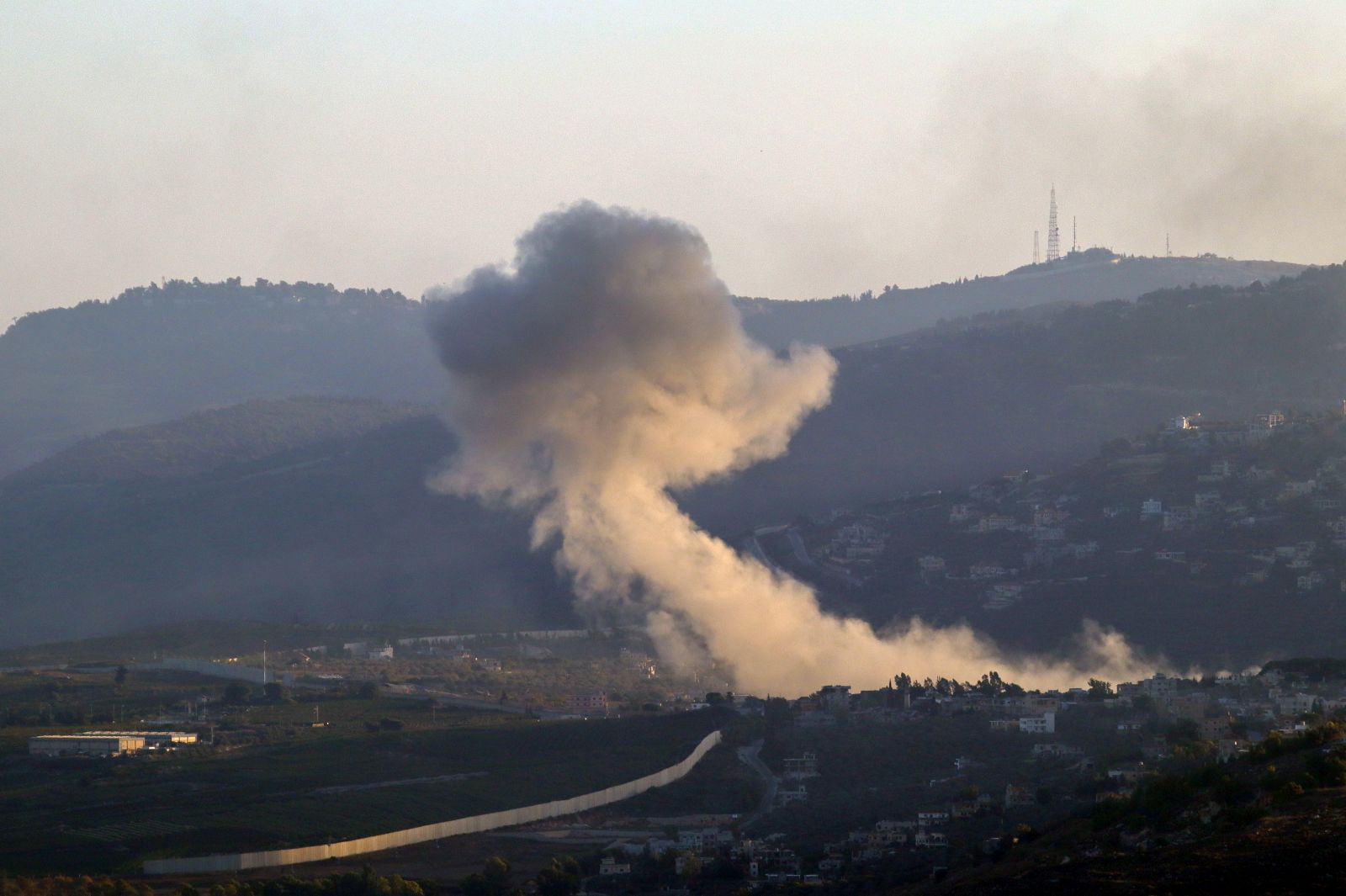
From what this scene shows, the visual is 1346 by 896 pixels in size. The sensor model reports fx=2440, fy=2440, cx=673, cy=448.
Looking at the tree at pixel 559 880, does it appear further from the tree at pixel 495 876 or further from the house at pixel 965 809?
the house at pixel 965 809

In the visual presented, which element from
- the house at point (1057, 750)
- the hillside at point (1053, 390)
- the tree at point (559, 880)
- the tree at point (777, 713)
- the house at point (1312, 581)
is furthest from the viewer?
the hillside at point (1053, 390)

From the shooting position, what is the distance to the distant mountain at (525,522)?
499ft

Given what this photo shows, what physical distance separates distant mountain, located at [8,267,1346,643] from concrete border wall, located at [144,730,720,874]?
56751 millimetres

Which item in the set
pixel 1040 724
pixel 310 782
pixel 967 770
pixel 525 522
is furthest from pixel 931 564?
pixel 310 782

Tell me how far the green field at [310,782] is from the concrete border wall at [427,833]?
0.64 m

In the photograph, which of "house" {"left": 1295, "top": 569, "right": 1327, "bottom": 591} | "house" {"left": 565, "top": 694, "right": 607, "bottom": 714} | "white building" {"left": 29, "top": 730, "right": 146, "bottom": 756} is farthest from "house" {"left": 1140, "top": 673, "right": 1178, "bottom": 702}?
"white building" {"left": 29, "top": 730, "right": 146, "bottom": 756}

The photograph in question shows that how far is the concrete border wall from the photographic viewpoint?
2448 inches

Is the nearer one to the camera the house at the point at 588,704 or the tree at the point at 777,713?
the tree at the point at 777,713

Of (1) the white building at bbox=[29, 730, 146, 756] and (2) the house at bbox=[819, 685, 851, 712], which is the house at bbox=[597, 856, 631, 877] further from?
(2) the house at bbox=[819, 685, 851, 712]

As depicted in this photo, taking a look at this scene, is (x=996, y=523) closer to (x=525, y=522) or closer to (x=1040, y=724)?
(x=525, y=522)

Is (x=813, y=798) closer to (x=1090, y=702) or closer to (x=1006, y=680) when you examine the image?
(x=1090, y=702)

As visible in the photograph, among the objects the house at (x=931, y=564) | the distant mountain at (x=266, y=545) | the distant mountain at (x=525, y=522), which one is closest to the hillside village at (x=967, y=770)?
the house at (x=931, y=564)

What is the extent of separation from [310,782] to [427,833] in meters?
7.85

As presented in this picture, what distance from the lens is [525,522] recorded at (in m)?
157
